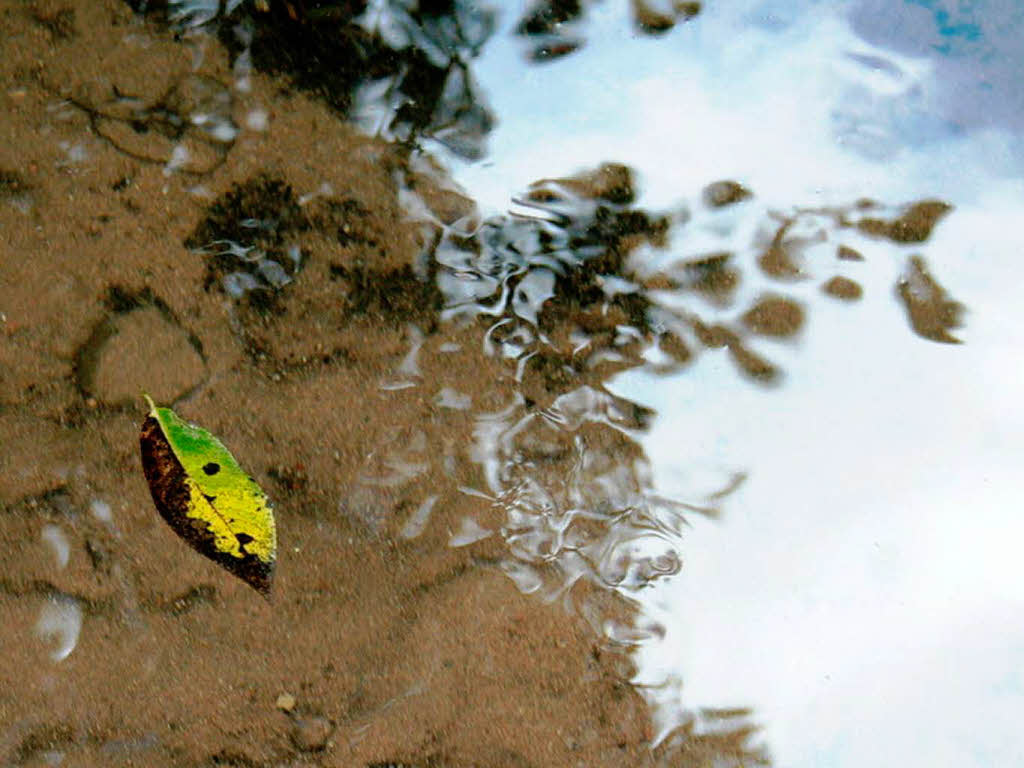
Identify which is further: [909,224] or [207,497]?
[909,224]

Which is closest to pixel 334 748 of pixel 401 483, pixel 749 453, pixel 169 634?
pixel 169 634

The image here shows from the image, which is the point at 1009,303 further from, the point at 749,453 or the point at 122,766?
the point at 122,766

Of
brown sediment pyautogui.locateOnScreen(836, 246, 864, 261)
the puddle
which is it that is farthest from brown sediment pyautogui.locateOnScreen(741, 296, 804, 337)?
brown sediment pyautogui.locateOnScreen(836, 246, 864, 261)

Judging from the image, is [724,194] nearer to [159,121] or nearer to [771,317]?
[771,317]

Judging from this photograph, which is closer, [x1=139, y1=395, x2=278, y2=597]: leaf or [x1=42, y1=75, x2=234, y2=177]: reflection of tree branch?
[x1=139, y1=395, x2=278, y2=597]: leaf

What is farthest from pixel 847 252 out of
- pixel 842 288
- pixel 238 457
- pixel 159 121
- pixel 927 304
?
pixel 159 121

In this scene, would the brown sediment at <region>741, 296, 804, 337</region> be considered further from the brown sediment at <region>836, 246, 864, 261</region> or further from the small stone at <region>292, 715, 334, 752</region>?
the small stone at <region>292, 715, 334, 752</region>

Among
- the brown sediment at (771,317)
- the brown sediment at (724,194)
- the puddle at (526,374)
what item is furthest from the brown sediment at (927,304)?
the brown sediment at (724,194)
